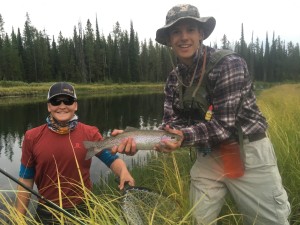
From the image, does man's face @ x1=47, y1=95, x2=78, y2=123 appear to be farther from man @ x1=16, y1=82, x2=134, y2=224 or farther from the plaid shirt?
the plaid shirt

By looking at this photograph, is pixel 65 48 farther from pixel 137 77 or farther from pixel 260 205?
pixel 260 205

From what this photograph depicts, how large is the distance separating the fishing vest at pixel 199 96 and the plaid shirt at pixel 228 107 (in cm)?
4

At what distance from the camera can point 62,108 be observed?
3.74m

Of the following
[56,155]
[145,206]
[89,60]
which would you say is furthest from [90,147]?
[89,60]

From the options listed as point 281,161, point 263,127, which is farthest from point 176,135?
point 281,161

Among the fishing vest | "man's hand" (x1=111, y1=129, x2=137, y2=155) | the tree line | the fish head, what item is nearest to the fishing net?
"man's hand" (x1=111, y1=129, x2=137, y2=155)

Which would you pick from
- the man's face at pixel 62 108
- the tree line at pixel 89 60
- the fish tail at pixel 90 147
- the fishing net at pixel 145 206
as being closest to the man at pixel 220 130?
the fishing net at pixel 145 206

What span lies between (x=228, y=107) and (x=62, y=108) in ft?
6.40

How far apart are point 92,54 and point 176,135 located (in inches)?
2950

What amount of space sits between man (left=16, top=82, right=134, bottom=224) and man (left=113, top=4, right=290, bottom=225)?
781mm

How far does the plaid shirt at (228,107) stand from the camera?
2.84 m

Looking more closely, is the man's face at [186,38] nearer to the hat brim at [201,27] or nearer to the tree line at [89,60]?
the hat brim at [201,27]

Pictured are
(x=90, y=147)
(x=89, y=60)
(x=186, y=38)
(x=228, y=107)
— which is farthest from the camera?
(x=89, y=60)

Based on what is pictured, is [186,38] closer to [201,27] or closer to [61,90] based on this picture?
[201,27]
